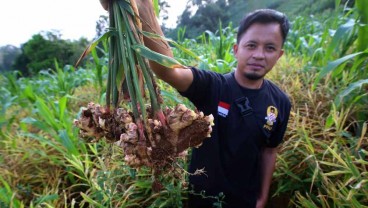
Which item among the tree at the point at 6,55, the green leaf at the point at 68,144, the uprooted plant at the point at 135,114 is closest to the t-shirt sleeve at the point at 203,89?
the uprooted plant at the point at 135,114

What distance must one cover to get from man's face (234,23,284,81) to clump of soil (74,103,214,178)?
0.60 meters

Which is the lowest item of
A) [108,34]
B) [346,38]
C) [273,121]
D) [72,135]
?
[72,135]

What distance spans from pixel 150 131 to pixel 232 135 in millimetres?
651

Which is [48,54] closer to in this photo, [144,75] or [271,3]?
[271,3]

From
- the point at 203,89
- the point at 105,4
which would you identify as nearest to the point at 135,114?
the point at 105,4

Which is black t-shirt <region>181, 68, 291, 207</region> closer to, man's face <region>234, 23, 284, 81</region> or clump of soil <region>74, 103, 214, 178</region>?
man's face <region>234, 23, 284, 81</region>

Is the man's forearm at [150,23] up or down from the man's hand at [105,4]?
down

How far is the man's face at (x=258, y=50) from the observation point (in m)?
1.11

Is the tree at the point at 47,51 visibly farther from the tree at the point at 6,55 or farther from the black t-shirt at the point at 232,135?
the black t-shirt at the point at 232,135

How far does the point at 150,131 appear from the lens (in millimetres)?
539

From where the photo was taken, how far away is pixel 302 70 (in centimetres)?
208

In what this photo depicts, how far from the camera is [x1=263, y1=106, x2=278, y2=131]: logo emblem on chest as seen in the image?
1166 millimetres

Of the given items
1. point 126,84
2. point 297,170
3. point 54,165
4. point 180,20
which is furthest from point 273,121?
point 180,20

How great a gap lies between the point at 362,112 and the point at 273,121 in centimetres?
57
